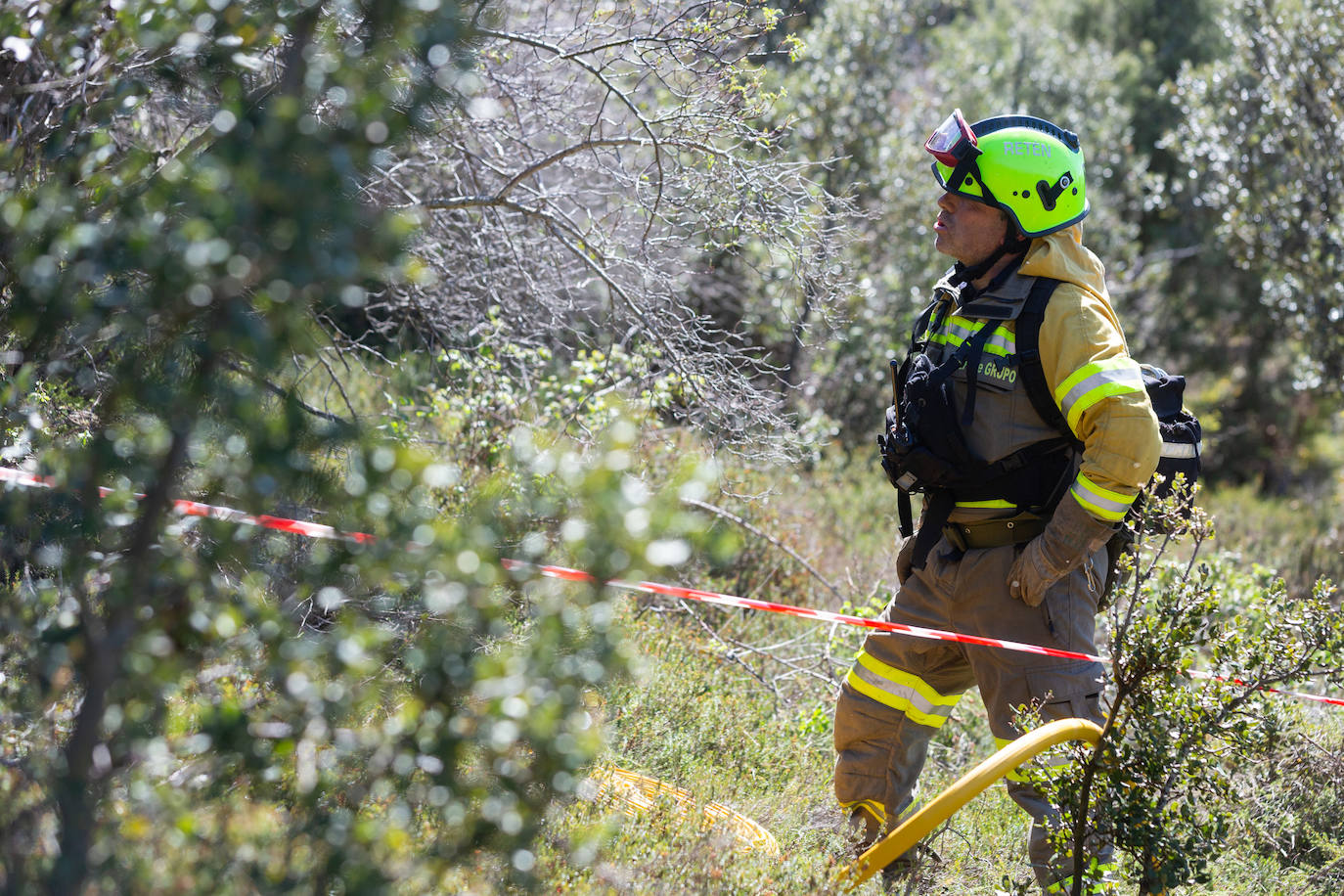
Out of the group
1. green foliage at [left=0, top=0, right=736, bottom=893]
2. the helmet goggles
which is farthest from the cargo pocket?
green foliage at [left=0, top=0, right=736, bottom=893]

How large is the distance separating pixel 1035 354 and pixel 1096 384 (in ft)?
0.76

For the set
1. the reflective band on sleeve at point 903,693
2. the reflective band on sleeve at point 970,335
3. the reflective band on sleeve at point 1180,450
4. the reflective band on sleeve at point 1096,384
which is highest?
the reflective band on sleeve at point 1096,384

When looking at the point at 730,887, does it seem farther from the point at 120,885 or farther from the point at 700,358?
the point at 700,358

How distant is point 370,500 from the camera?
1.81 metres

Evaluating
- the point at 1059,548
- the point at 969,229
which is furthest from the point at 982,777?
A: the point at 969,229

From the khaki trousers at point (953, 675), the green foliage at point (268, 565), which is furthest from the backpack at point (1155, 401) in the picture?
the green foliage at point (268, 565)

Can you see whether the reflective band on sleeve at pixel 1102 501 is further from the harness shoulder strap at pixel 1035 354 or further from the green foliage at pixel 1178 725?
the harness shoulder strap at pixel 1035 354

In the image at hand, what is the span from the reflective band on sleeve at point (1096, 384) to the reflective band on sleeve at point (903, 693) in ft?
3.19

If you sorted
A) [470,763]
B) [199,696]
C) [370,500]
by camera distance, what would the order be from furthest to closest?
[470,763] → [199,696] → [370,500]

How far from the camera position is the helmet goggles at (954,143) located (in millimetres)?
3543

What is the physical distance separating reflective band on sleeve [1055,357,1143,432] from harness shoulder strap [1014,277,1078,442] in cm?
8

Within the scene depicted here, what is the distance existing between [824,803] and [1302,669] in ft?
5.56

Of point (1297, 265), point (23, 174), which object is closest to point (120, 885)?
point (23, 174)

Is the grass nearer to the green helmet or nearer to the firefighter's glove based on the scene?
the firefighter's glove
